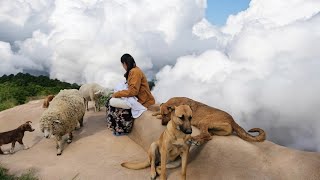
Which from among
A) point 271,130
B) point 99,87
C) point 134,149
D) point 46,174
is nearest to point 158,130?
point 134,149

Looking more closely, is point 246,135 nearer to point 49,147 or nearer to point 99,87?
point 49,147

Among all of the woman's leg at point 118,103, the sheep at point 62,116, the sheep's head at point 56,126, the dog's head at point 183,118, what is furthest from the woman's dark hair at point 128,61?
the dog's head at point 183,118

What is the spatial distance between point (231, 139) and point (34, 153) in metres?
5.41

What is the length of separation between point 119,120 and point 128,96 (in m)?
0.89

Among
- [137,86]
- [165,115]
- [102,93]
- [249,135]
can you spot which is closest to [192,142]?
[249,135]

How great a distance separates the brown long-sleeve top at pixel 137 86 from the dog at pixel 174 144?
2319mm

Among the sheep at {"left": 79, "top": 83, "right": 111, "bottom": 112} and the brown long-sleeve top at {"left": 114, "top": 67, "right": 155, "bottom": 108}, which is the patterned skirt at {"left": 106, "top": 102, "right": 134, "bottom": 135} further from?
the sheep at {"left": 79, "top": 83, "right": 111, "bottom": 112}

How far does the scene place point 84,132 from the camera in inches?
440

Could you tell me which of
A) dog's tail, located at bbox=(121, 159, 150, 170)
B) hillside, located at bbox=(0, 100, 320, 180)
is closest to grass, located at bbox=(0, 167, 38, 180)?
hillside, located at bbox=(0, 100, 320, 180)

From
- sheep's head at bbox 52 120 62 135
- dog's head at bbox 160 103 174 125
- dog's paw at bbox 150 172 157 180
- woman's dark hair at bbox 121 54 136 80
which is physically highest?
woman's dark hair at bbox 121 54 136 80

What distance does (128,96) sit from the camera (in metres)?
9.94

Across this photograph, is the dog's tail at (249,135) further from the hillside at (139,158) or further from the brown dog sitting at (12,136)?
the brown dog sitting at (12,136)

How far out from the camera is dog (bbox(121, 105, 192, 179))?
269 inches

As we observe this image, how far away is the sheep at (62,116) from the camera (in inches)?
373
